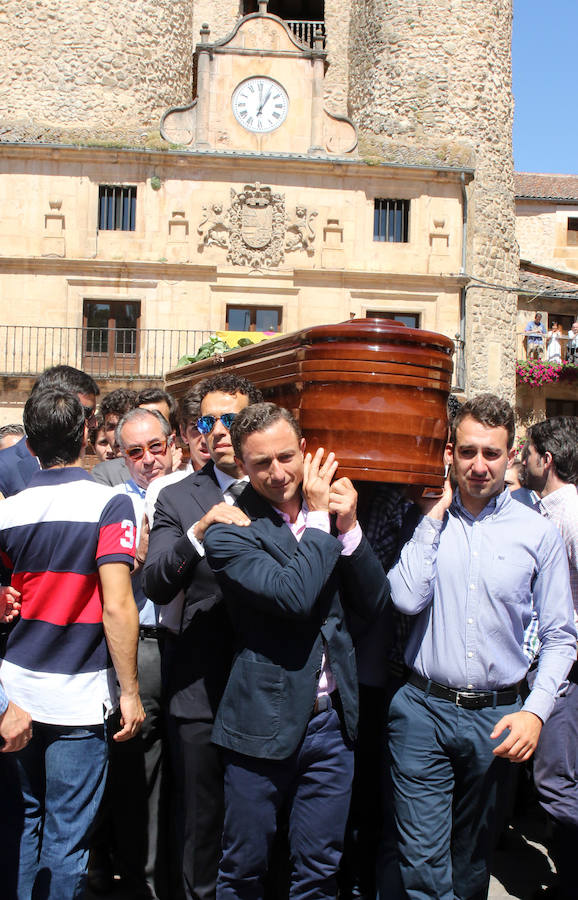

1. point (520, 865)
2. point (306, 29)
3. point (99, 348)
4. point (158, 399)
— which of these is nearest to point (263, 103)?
point (99, 348)

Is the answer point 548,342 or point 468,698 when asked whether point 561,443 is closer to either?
point 468,698

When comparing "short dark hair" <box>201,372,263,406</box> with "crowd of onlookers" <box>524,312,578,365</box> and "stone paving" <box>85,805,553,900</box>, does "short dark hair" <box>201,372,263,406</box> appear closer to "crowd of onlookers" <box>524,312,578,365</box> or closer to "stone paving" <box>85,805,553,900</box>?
"stone paving" <box>85,805,553,900</box>

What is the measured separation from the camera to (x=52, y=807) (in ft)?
9.77

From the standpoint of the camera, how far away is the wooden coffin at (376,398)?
308cm

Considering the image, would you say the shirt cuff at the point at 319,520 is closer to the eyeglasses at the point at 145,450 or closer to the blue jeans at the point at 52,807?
the blue jeans at the point at 52,807

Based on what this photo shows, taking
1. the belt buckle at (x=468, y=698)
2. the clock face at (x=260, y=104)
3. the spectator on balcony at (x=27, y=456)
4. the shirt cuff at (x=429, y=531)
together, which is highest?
the clock face at (x=260, y=104)

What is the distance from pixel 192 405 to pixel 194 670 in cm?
117

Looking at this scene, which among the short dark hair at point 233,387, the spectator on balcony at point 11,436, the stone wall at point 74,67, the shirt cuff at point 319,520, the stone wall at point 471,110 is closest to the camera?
the shirt cuff at point 319,520

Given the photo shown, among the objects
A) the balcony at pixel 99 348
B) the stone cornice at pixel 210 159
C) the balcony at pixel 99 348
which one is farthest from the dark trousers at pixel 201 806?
the stone cornice at pixel 210 159

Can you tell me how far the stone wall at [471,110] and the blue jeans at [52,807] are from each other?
20.0 metres

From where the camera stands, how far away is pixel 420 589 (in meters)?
3.20

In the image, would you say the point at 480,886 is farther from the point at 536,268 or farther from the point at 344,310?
the point at 536,268

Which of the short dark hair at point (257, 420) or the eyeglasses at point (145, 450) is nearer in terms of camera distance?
the short dark hair at point (257, 420)

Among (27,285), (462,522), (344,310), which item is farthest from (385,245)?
(462,522)
